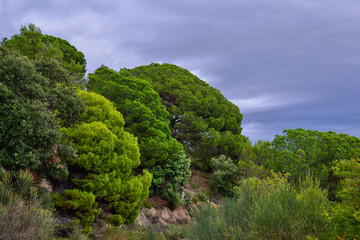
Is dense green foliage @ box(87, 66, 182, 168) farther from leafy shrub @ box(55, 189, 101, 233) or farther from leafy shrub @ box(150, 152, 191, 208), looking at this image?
leafy shrub @ box(55, 189, 101, 233)

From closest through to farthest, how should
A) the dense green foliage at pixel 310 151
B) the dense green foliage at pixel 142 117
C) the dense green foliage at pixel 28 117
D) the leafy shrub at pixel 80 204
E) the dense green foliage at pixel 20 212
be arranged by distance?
1. the dense green foliage at pixel 20 212
2. the dense green foliage at pixel 28 117
3. the leafy shrub at pixel 80 204
4. the dense green foliage at pixel 142 117
5. the dense green foliage at pixel 310 151

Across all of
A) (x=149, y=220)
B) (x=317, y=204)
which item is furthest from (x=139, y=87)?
(x=317, y=204)

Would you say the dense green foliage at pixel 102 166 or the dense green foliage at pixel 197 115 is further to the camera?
the dense green foliage at pixel 197 115

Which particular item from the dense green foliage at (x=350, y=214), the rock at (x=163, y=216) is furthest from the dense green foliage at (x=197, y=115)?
the dense green foliage at (x=350, y=214)

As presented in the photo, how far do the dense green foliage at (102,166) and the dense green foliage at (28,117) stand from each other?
1.52m

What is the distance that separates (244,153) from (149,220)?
13.7 meters

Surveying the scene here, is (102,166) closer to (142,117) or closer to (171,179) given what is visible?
(142,117)

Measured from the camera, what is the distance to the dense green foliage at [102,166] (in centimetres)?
1126

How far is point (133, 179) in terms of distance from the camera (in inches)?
531

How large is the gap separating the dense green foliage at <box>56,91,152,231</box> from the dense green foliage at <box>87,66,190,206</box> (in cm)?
372

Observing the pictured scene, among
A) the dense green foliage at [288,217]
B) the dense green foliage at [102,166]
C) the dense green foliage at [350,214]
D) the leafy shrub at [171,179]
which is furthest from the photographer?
the leafy shrub at [171,179]

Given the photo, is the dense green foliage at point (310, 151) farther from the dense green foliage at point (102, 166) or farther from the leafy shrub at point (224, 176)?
the dense green foliage at point (102, 166)

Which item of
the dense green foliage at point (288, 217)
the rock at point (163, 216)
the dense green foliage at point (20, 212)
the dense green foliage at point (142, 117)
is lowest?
the rock at point (163, 216)

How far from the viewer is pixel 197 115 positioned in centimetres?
3156
